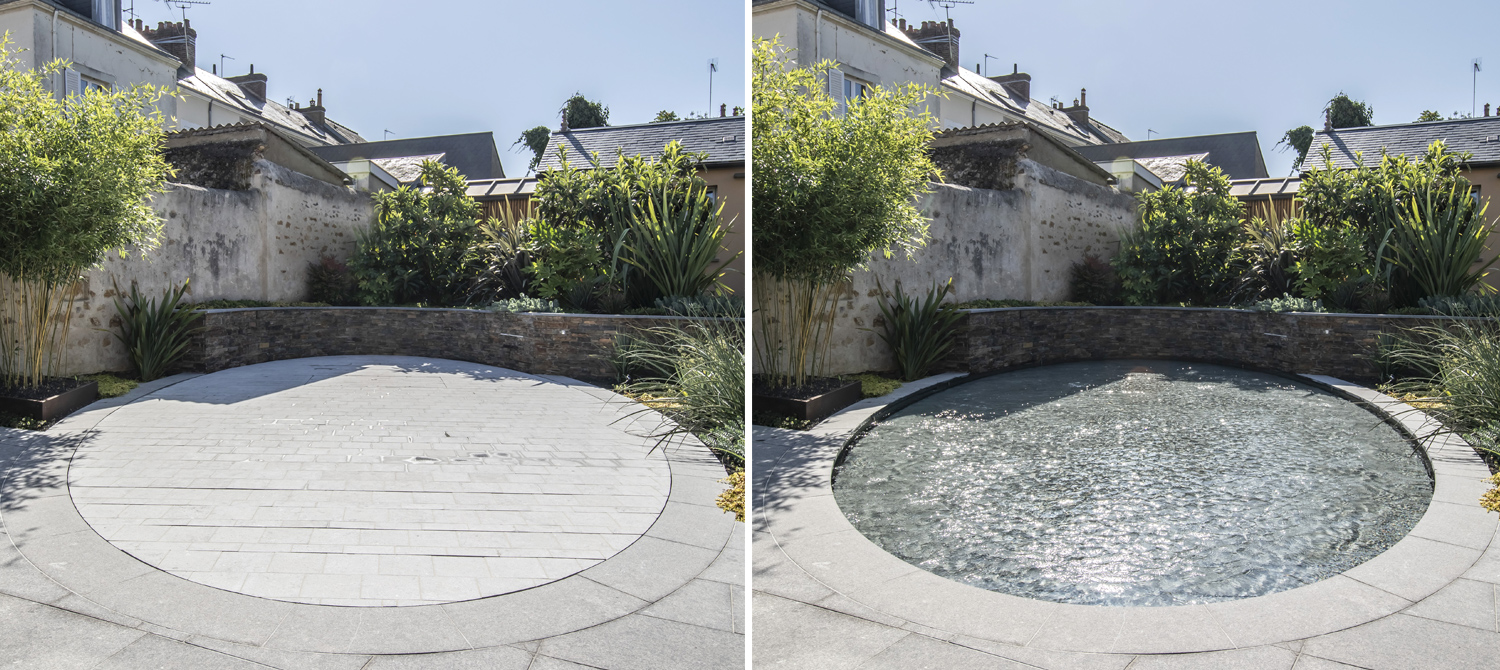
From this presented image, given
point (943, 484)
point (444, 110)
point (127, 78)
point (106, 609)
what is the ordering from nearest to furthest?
1. point (106, 609)
2. point (444, 110)
3. point (943, 484)
4. point (127, 78)

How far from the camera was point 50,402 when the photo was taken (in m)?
5.65

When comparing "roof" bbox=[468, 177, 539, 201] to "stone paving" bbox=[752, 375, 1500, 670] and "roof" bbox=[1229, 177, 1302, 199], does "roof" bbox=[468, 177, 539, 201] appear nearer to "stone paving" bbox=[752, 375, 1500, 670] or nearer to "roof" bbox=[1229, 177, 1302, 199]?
"stone paving" bbox=[752, 375, 1500, 670]

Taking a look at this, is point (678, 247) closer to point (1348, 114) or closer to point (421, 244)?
point (421, 244)

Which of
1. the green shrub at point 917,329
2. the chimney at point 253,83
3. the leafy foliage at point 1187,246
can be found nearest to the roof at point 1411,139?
the leafy foliage at point 1187,246

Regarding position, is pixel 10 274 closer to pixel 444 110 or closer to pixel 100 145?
pixel 100 145

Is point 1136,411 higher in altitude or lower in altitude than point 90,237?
lower

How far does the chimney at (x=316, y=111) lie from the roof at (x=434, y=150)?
413mm

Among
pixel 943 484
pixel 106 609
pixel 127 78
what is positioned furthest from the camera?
pixel 127 78

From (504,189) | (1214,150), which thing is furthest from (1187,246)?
(1214,150)

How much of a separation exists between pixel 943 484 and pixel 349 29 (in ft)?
12.5

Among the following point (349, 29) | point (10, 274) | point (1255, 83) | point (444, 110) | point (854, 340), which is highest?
point (1255, 83)

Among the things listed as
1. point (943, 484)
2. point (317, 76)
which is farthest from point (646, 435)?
point (317, 76)

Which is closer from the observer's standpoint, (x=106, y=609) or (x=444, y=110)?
(x=106, y=609)

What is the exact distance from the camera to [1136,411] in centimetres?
646
